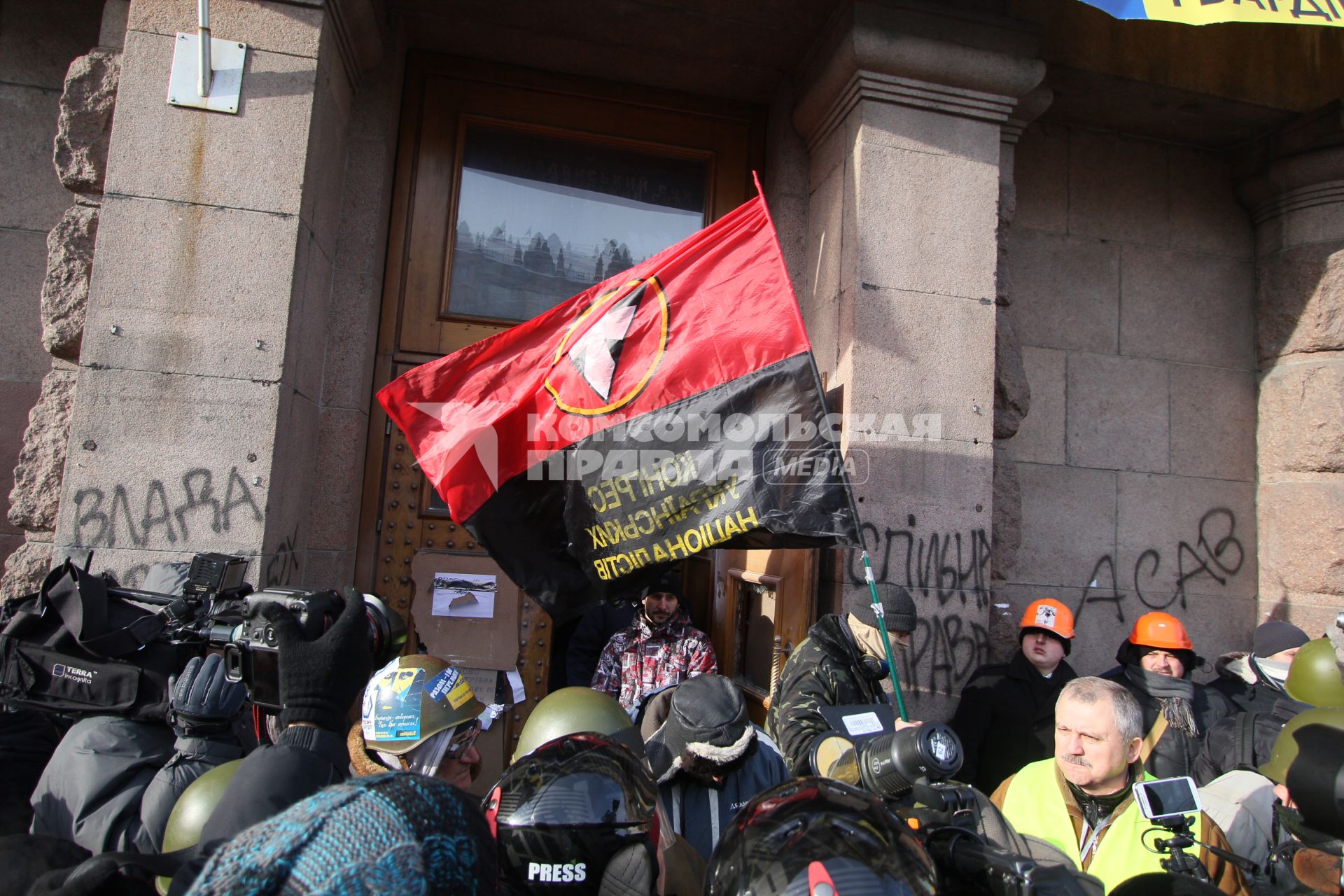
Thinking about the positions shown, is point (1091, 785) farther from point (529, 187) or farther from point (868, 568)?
point (529, 187)

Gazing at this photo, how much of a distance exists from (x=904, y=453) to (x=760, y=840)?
3178 millimetres

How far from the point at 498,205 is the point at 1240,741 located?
4578 millimetres

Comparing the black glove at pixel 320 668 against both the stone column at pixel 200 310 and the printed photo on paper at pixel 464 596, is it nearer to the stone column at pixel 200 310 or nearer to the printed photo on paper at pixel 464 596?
the stone column at pixel 200 310

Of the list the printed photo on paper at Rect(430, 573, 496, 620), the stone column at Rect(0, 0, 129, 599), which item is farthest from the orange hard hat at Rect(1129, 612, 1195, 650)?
the stone column at Rect(0, 0, 129, 599)

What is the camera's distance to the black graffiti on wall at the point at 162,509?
142 inches

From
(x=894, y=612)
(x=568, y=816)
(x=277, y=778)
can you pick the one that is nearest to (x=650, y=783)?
(x=568, y=816)

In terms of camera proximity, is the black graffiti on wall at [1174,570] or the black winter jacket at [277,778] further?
the black graffiti on wall at [1174,570]

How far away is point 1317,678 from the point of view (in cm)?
297

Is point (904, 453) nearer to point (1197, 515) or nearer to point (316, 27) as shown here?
point (1197, 515)

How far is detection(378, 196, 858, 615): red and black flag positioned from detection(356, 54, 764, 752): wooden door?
4.33 feet

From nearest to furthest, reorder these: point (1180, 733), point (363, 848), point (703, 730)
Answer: point (363, 848) → point (703, 730) → point (1180, 733)

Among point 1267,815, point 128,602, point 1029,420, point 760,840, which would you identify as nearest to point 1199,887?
point 760,840

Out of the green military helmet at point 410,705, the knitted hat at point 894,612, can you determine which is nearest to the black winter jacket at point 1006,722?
the knitted hat at point 894,612

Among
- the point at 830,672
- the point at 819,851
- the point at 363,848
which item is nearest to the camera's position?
the point at 363,848
